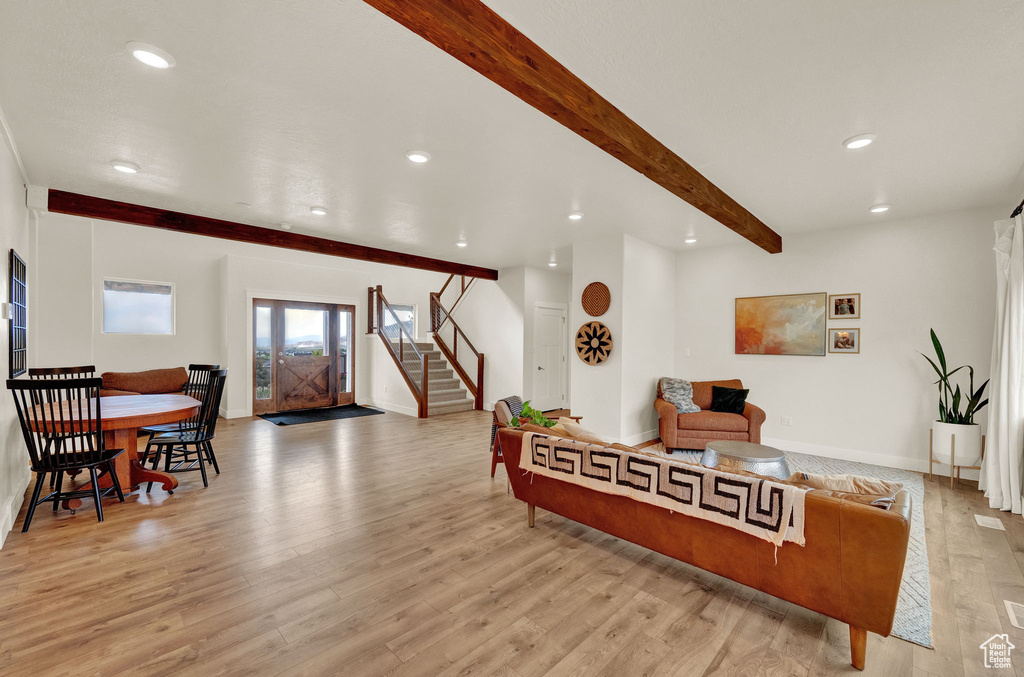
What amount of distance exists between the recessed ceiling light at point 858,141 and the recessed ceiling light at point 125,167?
17.0 feet

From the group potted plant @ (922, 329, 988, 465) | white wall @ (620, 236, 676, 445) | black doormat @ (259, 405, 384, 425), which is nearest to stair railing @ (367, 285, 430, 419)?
black doormat @ (259, 405, 384, 425)

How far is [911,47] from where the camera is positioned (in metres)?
2.07

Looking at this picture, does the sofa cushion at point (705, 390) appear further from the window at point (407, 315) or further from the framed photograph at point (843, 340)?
the window at point (407, 315)

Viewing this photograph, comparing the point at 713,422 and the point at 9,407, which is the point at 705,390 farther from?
the point at 9,407

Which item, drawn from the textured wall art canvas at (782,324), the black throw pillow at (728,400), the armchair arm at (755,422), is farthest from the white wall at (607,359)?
the textured wall art canvas at (782,324)

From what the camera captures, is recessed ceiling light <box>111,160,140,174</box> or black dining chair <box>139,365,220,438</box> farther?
black dining chair <box>139,365,220,438</box>

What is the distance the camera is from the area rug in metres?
2.21

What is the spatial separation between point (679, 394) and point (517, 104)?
421 cm

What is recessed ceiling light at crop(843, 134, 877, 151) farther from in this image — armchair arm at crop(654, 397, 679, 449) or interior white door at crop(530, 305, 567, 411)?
interior white door at crop(530, 305, 567, 411)

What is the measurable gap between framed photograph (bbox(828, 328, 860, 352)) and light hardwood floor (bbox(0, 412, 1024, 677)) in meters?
1.85

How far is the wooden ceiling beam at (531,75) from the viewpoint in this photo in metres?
1.67

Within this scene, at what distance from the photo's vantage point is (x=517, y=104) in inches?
103

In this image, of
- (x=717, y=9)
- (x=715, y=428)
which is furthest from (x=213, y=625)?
(x=715, y=428)

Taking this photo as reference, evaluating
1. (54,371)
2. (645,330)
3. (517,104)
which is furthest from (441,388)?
(517,104)
